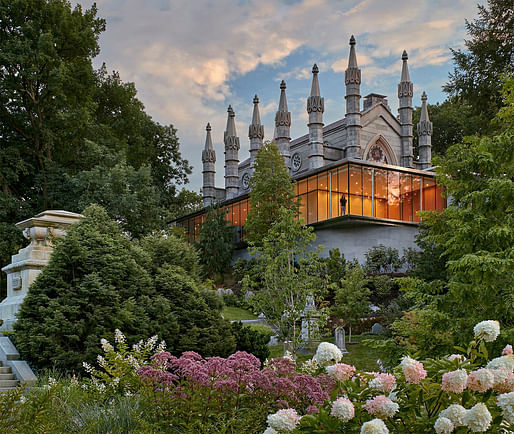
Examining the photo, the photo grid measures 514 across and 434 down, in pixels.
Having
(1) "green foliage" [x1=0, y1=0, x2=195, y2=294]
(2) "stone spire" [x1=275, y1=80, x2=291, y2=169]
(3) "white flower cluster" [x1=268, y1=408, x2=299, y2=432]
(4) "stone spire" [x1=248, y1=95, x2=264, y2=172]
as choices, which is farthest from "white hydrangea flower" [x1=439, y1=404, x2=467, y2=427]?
(4) "stone spire" [x1=248, y1=95, x2=264, y2=172]

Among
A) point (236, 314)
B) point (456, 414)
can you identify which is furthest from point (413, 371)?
point (236, 314)

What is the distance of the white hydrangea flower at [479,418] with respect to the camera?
10.4ft

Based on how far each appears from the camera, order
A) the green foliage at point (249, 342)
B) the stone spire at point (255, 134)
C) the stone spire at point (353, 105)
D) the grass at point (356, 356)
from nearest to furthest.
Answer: the green foliage at point (249, 342) → the grass at point (356, 356) → the stone spire at point (353, 105) → the stone spire at point (255, 134)

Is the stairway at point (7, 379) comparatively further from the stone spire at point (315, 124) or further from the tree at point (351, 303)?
the stone spire at point (315, 124)

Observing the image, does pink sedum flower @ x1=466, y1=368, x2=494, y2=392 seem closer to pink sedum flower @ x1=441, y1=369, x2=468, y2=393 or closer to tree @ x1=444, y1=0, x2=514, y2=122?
pink sedum flower @ x1=441, y1=369, x2=468, y2=393

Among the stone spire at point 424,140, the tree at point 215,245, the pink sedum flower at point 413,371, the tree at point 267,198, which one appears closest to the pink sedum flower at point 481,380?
the pink sedum flower at point 413,371

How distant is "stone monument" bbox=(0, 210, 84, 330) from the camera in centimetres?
1427

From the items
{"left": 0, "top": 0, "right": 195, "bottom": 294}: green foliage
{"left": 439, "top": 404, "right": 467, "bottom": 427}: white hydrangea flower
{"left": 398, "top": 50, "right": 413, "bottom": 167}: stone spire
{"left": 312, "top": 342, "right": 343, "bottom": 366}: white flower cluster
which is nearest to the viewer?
{"left": 439, "top": 404, "right": 467, "bottom": 427}: white hydrangea flower

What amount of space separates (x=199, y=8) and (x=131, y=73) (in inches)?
766

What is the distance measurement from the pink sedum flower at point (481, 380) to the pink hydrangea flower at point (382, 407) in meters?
0.49

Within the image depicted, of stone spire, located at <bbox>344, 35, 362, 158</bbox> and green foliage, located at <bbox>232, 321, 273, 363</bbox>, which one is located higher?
stone spire, located at <bbox>344, 35, 362, 158</bbox>

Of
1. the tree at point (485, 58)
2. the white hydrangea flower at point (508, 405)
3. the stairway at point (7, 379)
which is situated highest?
the tree at point (485, 58)

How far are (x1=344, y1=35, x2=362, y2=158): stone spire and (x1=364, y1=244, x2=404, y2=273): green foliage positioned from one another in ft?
46.0

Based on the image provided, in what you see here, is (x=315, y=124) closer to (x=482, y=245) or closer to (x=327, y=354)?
(x=482, y=245)
